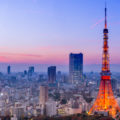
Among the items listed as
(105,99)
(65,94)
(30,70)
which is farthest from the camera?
(30,70)

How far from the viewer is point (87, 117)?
28.8 ft

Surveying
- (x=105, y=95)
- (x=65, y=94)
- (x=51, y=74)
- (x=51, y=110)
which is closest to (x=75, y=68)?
(x=51, y=74)

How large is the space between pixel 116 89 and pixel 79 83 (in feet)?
13.5

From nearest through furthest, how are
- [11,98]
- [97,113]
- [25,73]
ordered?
[97,113]
[11,98]
[25,73]

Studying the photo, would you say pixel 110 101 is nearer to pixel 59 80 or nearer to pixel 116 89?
pixel 116 89

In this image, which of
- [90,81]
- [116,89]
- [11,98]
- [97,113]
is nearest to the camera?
[97,113]

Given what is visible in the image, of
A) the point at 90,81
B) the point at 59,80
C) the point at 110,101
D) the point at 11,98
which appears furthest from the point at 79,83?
the point at 110,101

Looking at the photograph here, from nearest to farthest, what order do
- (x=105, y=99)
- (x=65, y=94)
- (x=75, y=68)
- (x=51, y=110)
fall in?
(x=105, y=99) < (x=51, y=110) < (x=65, y=94) < (x=75, y=68)

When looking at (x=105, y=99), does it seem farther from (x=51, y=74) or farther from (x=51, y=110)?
(x=51, y=74)

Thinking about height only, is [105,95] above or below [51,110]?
above

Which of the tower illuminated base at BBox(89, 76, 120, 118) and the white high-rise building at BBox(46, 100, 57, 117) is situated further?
the white high-rise building at BBox(46, 100, 57, 117)

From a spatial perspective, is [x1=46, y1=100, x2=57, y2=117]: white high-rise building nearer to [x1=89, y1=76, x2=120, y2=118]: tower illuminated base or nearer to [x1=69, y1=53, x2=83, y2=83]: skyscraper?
[x1=89, y1=76, x2=120, y2=118]: tower illuminated base

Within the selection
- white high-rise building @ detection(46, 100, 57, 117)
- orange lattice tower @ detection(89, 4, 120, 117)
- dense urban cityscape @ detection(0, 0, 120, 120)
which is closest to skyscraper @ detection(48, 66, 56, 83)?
dense urban cityscape @ detection(0, 0, 120, 120)

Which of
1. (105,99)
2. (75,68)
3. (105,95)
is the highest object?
(75,68)
